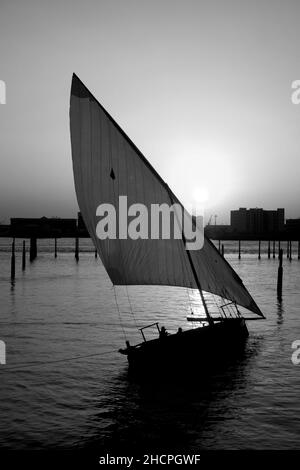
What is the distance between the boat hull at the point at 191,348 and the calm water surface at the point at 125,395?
27.1 inches

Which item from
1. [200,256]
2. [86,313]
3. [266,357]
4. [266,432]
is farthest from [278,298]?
[266,432]

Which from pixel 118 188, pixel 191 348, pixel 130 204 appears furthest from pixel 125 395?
pixel 118 188

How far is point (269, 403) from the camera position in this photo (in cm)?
1775

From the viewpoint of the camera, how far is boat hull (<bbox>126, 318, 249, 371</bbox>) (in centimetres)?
1969

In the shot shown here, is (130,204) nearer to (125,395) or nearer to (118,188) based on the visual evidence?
(118,188)

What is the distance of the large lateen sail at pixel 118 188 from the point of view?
1934 cm

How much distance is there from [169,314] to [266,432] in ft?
73.8

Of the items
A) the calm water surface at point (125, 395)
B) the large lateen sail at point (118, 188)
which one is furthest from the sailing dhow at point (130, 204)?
the calm water surface at point (125, 395)

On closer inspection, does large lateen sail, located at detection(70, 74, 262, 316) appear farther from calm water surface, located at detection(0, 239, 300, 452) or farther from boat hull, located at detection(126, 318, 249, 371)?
calm water surface, located at detection(0, 239, 300, 452)

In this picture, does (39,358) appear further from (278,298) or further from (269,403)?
(278,298)

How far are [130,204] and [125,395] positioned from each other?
7.10m

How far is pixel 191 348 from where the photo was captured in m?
21.4

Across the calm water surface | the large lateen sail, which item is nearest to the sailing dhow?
the large lateen sail

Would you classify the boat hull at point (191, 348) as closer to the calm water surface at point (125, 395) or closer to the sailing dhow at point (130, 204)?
the sailing dhow at point (130, 204)
